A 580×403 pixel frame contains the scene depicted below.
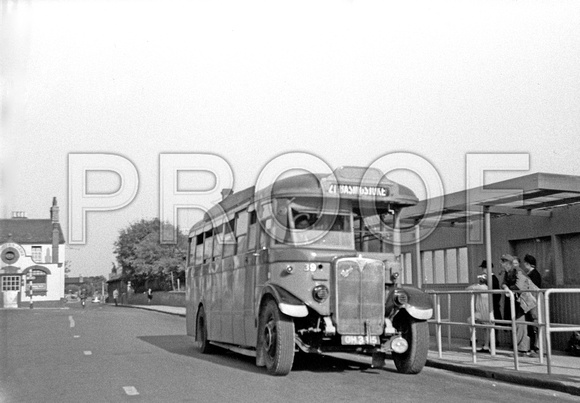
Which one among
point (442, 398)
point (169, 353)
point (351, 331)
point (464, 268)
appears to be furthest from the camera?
point (464, 268)

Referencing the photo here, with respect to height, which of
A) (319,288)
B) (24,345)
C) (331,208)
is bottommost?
(24,345)

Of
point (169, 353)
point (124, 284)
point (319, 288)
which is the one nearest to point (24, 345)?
point (169, 353)

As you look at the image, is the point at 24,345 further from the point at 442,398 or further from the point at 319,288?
the point at 442,398

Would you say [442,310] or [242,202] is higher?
[242,202]

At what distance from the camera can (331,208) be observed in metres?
12.1

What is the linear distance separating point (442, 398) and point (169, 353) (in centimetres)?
814

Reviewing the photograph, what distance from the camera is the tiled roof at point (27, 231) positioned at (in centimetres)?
8819

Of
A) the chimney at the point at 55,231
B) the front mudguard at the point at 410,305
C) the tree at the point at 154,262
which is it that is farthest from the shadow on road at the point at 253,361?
the chimney at the point at 55,231

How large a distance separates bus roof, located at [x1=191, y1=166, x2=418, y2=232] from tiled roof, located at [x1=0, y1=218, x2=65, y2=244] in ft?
266

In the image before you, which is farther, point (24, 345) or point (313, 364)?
point (24, 345)

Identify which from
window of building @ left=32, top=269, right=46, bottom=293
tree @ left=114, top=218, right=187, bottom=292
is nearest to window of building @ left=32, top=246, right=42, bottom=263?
window of building @ left=32, top=269, right=46, bottom=293

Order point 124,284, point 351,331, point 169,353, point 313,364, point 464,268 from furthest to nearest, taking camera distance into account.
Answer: point 124,284, point 464,268, point 169,353, point 313,364, point 351,331

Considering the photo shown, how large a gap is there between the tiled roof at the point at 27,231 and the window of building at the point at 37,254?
769 millimetres

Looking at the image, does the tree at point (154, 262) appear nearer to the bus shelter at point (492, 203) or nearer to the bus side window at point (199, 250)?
the bus side window at point (199, 250)
